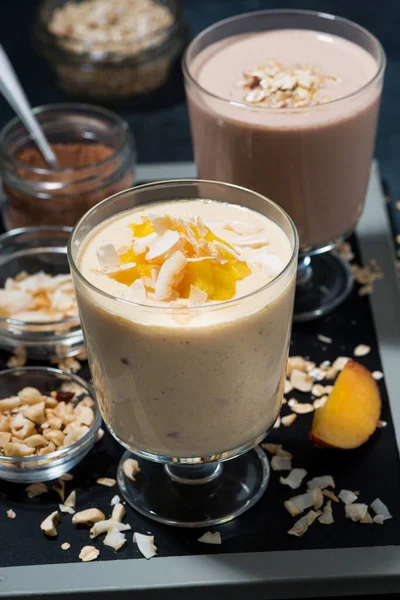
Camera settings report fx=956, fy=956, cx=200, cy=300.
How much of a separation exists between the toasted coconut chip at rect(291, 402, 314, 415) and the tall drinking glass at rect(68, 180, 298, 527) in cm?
14

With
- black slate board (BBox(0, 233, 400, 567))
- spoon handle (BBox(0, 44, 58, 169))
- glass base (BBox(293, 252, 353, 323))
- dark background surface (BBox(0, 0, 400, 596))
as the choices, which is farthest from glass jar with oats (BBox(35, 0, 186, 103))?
black slate board (BBox(0, 233, 400, 567))

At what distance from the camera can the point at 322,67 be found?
1.53 meters

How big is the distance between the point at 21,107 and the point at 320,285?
0.68 meters

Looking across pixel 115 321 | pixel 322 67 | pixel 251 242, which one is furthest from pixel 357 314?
pixel 115 321

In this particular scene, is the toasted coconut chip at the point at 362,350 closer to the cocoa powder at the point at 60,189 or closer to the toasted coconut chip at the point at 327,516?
the toasted coconut chip at the point at 327,516

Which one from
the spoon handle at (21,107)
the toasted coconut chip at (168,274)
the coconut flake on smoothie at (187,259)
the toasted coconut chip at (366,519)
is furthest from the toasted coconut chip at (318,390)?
the spoon handle at (21,107)

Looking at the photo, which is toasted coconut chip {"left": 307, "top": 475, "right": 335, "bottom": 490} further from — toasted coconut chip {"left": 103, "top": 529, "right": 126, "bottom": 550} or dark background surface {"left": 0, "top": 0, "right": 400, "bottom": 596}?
toasted coconut chip {"left": 103, "top": 529, "right": 126, "bottom": 550}

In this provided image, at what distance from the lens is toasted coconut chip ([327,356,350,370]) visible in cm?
148

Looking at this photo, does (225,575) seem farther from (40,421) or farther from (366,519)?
(40,421)

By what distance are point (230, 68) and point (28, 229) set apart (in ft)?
1.54

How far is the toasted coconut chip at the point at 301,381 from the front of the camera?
56.8 inches

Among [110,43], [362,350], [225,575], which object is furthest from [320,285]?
[110,43]

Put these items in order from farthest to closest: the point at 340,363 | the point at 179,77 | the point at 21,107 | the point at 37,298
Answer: the point at 179,77
the point at 21,107
the point at 37,298
the point at 340,363

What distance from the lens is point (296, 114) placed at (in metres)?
1.41
